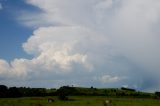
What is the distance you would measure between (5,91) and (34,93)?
10726mm

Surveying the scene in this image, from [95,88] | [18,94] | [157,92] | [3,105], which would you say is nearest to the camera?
[3,105]

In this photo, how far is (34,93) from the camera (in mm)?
128750

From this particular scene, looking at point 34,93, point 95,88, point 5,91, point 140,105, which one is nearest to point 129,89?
point 95,88

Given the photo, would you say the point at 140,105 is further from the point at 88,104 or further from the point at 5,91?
the point at 5,91

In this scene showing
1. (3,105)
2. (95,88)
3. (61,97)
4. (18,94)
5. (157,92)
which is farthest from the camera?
(95,88)

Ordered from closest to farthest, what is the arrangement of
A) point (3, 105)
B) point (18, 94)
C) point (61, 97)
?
1. point (3, 105)
2. point (61, 97)
3. point (18, 94)

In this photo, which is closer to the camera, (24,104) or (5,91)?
(24,104)

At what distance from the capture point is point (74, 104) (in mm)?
78812

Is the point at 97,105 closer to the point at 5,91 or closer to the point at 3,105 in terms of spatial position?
the point at 3,105

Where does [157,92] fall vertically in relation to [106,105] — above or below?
above

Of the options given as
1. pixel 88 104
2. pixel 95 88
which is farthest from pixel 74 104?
pixel 95 88

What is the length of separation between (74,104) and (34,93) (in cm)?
5228

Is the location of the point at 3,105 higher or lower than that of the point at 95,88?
lower

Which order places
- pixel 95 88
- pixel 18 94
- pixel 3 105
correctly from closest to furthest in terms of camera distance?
pixel 3 105 → pixel 18 94 → pixel 95 88
